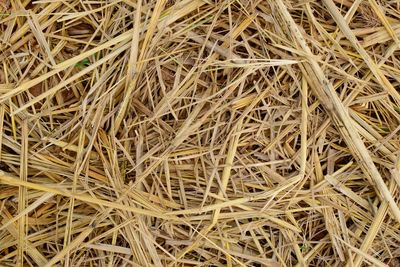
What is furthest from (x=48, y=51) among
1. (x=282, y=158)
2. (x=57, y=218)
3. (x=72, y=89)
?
(x=282, y=158)

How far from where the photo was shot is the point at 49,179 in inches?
55.1

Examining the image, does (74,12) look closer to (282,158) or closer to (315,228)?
Answer: (282,158)

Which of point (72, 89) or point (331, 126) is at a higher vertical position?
point (72, 89)

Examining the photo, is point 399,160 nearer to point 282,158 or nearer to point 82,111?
point 282,158

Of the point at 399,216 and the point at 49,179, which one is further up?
the point at 49,179

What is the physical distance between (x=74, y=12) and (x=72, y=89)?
21 centimetres

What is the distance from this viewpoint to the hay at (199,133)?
1.36 metres

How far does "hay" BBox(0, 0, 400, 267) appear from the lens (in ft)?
4.47

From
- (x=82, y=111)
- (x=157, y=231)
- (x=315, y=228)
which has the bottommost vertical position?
(x=315, y=228)

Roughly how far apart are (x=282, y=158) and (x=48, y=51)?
2.30 feet

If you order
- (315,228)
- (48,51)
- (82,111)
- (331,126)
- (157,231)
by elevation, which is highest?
(48,51)

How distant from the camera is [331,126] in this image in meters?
1.41

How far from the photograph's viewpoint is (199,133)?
1.37 metres

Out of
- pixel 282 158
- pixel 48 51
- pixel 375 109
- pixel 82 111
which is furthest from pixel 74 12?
pixel 375 109
